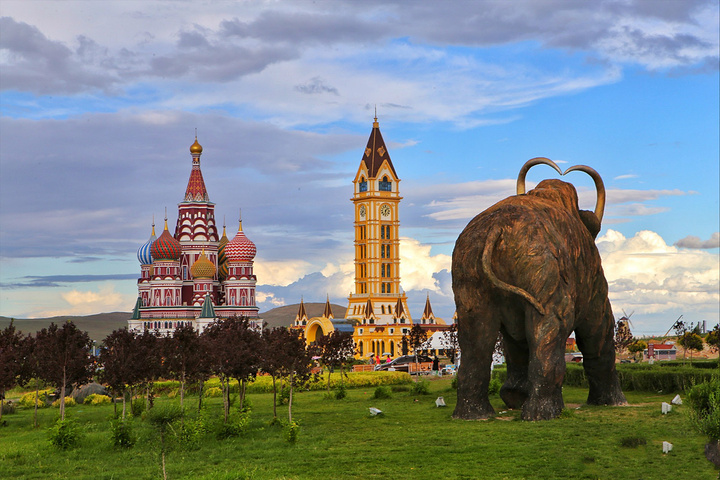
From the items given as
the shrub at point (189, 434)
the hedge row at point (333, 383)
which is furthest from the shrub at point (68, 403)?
the shrub at point (189, 434)

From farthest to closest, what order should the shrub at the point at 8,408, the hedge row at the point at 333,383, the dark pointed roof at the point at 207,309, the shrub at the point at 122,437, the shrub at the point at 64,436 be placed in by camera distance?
the dark pointed roof at the point at 207,309, the hedge row at the point at 333,383, the shrub at the point at 8,408, the shrub at the point at 64,436, the shrub at the point at 122,437

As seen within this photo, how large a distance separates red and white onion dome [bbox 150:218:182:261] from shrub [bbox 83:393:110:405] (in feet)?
146

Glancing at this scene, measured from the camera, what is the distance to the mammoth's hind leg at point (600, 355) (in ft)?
80.1

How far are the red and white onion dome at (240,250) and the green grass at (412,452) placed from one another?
60.4 m

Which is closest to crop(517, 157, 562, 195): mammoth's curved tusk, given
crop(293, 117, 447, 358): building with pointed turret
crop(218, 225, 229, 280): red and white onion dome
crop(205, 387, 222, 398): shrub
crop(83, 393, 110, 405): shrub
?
crop(205, 387, 222, 398): shrub

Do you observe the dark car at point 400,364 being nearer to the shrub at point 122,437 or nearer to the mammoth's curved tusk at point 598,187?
the mammoth's curved tusk at point 598,187

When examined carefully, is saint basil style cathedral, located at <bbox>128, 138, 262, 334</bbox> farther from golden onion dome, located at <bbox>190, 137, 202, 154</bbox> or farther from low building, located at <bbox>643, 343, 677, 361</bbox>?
low building, located at <bbox>643, 343, 677, 361</bbox>

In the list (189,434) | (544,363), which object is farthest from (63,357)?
(544,363)

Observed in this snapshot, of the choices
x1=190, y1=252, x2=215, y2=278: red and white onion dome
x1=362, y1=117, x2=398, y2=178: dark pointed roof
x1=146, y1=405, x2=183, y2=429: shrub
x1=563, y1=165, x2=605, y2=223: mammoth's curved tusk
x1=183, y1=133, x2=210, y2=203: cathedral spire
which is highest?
x1=362, y1=117, x2=398, y2=178: dark pointed roof

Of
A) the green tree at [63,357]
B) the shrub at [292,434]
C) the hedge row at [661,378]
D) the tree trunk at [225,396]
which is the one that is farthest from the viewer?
the green tree at [63,357]

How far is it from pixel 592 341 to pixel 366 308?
78.0 metres

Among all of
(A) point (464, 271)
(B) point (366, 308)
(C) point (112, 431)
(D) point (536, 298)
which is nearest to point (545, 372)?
(D) point (536, 298)

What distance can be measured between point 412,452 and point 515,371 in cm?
699

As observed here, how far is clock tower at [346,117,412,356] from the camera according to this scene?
105 meters
